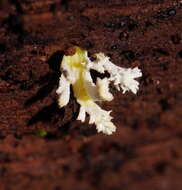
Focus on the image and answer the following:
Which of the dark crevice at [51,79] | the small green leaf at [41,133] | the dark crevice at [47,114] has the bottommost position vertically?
the small green leaf at [41,133]

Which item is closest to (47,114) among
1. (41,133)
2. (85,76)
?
(41,133)

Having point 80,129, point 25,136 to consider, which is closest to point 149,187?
point 80,129

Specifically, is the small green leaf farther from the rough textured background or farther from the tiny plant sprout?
the tiny plant sprout

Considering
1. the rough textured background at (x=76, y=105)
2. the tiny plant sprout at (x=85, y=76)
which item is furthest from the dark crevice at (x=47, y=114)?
the tiny plant sprout at (x=85, y=76)

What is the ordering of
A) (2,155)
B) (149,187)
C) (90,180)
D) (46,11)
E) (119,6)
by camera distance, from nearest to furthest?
(46,11) → (119,6) → (2,155) → (90,180) → (149,187)

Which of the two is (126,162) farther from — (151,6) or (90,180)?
(151,6)

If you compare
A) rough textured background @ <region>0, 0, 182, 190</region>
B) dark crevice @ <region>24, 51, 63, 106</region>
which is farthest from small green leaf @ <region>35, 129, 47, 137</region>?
dark crevice @ <region>24, 51, 63, 106</region>

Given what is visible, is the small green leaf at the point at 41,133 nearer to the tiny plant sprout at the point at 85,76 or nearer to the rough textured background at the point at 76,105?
the rough textured background at the point at 76,105

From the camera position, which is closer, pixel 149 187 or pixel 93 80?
pixel 93 80

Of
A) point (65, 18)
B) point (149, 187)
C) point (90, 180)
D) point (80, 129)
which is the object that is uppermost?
point (65, 18)
